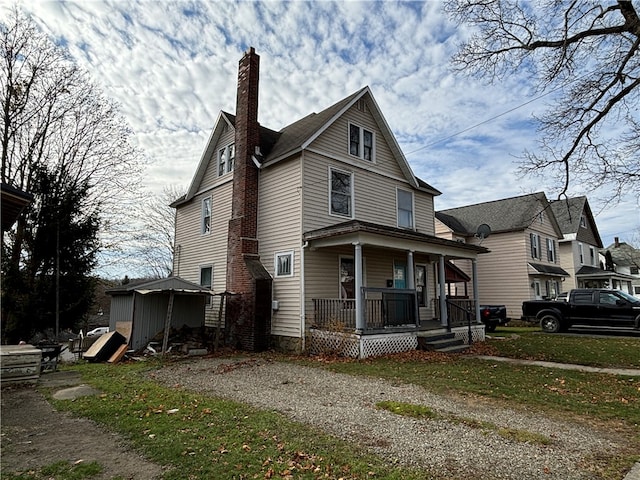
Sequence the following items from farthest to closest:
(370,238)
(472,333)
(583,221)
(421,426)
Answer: (583,221) < (472,333) < (370,238) < (421,426)

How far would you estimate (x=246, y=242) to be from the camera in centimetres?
1396

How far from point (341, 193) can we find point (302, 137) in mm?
2457

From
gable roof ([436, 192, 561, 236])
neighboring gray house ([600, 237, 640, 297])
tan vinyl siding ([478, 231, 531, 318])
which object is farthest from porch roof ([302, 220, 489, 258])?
neighboring gray house ([600, 237, 640, 297])

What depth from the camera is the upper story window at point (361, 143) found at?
1522cm

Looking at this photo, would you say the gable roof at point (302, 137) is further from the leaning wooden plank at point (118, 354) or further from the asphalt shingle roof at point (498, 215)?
the asphalt shingle roof at point (498, 215)

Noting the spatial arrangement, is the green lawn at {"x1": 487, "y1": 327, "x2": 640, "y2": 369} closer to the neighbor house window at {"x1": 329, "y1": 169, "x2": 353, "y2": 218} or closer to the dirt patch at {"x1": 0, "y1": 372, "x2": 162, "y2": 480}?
the neighbor house window at {"x1": 329, "y1": 169, "x2": 353, "y2": 218}

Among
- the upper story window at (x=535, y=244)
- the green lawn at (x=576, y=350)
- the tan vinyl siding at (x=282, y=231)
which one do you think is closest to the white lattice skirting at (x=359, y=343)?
the tan vinyl siding at (x=282, y=231)

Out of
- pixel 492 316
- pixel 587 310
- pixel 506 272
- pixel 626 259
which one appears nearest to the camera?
pixel 587 310

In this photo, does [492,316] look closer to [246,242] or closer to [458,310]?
[458,310]

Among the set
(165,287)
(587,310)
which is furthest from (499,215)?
(165,287)

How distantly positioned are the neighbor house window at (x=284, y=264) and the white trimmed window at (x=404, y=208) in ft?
18.7

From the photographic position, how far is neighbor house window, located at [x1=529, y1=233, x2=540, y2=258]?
26.0 metres

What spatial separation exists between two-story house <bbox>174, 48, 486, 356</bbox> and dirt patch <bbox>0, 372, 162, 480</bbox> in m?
7.11

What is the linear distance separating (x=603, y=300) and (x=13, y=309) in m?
25.0
